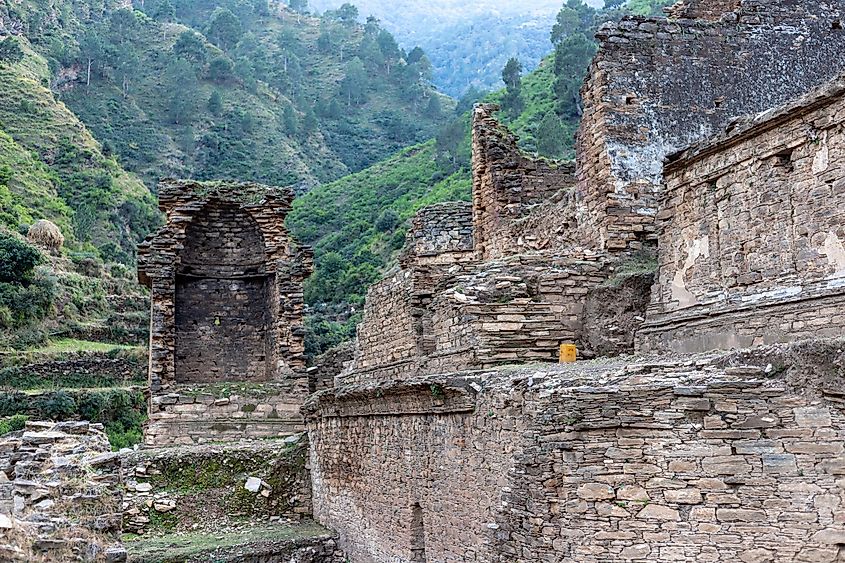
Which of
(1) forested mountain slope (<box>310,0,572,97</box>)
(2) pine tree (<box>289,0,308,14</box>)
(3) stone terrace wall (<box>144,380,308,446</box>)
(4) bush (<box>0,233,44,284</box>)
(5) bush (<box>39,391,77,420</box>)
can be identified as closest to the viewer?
(3) stone terrace wall (<box>144,380,308,446</box>)

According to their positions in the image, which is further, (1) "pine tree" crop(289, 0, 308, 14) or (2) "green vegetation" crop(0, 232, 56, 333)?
(1) "pine tree" crop(289, 0, 308, 14)

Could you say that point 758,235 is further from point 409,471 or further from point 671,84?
point 409,471

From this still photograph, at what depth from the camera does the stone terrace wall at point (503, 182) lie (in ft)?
51.8

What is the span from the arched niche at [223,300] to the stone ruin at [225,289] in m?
0.02

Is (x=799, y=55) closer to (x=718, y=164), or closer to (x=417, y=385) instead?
(x=718, y=164)

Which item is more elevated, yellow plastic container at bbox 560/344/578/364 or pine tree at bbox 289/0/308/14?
pine tree at bbox 289/0/308/14

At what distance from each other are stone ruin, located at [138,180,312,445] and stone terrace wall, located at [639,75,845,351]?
9.29 meters

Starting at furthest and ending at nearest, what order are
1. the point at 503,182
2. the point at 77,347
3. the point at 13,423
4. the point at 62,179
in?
the point at 62,179 → the point at 77,347 → the point at 13,423 → the point at 503,182

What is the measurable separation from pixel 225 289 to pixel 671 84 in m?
10.0

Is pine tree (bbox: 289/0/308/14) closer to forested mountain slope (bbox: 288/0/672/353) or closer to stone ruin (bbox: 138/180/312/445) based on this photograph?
forested mountain slope (bbox: 288/0/672/353)

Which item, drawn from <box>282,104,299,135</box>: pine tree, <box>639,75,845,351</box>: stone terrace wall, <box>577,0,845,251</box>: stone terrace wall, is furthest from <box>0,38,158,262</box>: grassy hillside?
<box>639,75,845,351</box>: stone terrace wall

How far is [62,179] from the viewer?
181ft

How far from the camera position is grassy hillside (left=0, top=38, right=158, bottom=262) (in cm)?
5097

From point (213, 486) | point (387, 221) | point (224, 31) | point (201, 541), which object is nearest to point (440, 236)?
point (213, 486)
